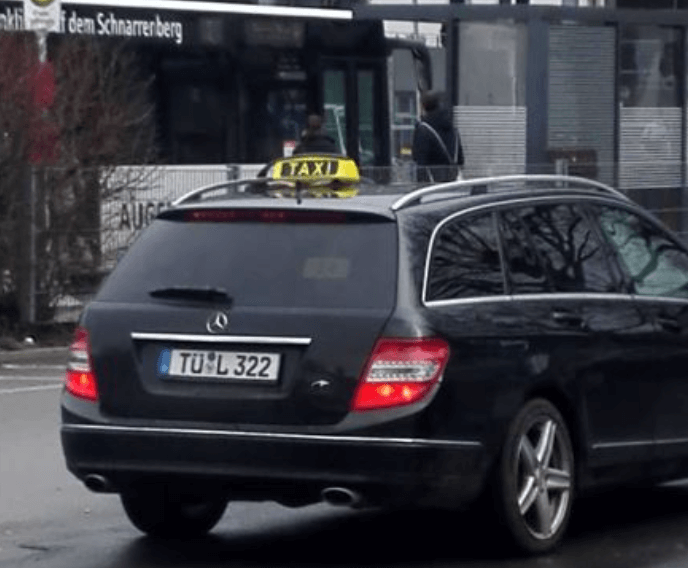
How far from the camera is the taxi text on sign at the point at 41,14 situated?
67.6 ft

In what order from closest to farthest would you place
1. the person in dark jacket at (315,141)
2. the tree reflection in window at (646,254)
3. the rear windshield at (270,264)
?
the rear windshield at (270,264)
the tree reflection in window at (646,254)
the person in dark jacket at (315,141)

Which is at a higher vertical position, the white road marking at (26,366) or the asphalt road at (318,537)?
the asphalt road at (318,537)

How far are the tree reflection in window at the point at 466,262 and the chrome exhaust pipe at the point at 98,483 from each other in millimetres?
1516

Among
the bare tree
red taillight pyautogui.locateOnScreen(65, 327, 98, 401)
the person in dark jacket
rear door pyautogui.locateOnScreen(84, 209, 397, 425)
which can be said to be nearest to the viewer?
rear door pyautogui.locateOnScreen(84, 209, 397, 425)

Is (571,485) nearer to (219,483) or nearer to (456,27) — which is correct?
(219,483)

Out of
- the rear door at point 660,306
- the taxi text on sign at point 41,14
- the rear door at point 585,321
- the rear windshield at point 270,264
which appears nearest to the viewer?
the rear windshield at point 270,264

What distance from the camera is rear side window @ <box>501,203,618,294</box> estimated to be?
9.84m

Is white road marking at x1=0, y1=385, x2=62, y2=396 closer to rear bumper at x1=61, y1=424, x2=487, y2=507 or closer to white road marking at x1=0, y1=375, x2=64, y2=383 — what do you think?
white road marking at x1=0, y1=375, x2=64, y2=383

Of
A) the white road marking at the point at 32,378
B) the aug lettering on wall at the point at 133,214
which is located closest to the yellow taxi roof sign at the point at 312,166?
the aug lettering on wall at the point at 133,214

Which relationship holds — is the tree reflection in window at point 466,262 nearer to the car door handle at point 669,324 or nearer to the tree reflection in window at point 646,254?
the tree reflection in window at point 646,254

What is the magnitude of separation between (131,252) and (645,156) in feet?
61.7

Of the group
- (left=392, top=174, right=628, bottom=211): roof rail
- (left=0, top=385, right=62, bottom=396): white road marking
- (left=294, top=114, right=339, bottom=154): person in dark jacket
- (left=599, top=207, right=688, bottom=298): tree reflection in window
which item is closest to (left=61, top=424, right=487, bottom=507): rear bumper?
(left=392, top=174, right=628, bottom=211): roof rail

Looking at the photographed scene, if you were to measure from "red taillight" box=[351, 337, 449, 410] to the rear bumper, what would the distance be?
0.50ft

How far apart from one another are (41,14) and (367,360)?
12274mm
